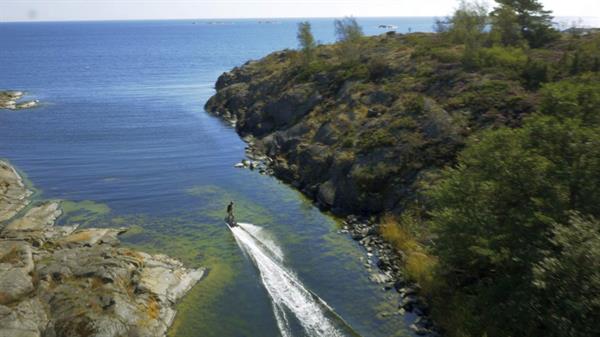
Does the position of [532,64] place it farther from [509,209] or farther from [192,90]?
[192,90]

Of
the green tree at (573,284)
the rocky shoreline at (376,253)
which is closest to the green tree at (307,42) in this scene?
the rocky shoreline at (376,253)

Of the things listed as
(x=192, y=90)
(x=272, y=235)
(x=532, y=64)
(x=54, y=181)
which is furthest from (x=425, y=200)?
(x=192, y=90)

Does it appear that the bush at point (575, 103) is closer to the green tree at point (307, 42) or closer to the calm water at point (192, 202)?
the calm water at point (192, 202)

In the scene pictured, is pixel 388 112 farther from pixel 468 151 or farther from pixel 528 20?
pixel 528 20

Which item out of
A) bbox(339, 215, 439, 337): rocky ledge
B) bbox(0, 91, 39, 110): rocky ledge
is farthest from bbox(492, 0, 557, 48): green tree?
bbox(0, 91, 39, 110): rocky ledge

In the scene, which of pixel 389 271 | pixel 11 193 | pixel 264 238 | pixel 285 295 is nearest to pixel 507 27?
pixel 389 271

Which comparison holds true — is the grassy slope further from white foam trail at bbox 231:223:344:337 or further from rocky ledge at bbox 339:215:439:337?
white foam trail at bbox 231:223:344:337
